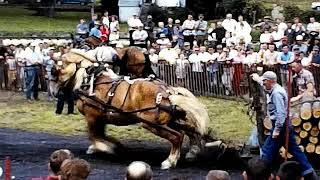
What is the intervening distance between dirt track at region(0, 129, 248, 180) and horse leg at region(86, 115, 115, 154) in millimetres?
126

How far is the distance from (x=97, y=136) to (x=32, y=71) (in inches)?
418

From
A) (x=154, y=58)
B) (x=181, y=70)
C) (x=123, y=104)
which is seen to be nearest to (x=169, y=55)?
(x=154, y=58)

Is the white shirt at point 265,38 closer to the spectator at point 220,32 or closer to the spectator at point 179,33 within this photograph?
the spectator at point 220,32

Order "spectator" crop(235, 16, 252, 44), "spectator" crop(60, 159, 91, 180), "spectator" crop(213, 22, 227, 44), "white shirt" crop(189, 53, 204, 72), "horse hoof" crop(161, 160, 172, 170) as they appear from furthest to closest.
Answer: "spectator" crop(213, 22, 227, 44), "spectator" crop(235, 16, 252, 44), "white shirt" crop(189, 53, 204, 72), "horse hoof" crop(161, 160, 172, 170), "spectator" crop(60, 159, 91, 180)

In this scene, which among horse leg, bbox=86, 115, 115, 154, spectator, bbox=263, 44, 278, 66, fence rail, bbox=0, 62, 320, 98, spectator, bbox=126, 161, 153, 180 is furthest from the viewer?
fence rail, bbox=0, 62, 320, 98

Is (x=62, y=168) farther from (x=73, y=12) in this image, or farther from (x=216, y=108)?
(x=73, y=12)

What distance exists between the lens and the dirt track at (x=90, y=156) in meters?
14.1

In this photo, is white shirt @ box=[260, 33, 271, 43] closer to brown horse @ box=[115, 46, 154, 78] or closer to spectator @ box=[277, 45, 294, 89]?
spectator @ box=[277, 45, 294, 89]

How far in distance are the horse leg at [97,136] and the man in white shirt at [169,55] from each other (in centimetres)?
1049

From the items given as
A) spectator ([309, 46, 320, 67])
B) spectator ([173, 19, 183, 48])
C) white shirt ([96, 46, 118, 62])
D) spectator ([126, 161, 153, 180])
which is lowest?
spectator ([173, 19, 183, 48])

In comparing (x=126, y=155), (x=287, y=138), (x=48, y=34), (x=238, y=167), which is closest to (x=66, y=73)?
(x=126, y=155)

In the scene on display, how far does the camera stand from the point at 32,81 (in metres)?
25.5

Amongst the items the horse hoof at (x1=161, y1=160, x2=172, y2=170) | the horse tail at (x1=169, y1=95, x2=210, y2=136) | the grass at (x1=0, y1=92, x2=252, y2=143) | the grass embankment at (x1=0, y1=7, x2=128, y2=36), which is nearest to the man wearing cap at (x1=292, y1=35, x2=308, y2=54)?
the grass at (x1=0, y1=92, x2=252, y2=143)

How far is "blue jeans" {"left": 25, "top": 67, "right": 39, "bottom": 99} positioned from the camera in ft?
83.3
